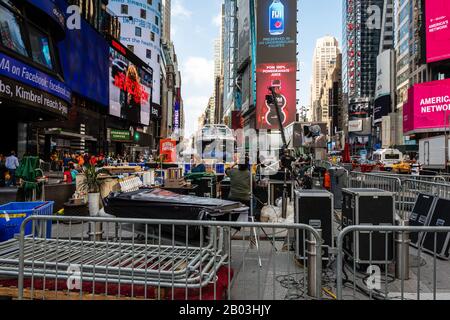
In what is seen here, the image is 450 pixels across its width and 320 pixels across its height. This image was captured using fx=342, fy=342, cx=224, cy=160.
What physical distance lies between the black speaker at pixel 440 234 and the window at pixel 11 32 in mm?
15724

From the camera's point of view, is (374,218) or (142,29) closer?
(374,218)

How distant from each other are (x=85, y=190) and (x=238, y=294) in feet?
23.5

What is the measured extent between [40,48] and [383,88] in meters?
101

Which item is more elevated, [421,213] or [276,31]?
[276,31]

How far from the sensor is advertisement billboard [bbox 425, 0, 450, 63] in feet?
145

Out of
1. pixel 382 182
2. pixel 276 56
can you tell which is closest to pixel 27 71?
pixel 382 182

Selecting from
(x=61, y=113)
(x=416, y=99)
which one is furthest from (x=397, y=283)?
(x=416, y=99)

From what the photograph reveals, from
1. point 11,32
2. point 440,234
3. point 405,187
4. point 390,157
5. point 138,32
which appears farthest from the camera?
point 138,32

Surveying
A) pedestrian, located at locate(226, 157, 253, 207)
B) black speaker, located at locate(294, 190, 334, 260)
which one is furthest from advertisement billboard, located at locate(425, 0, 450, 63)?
black speaker, located at locate(294, 190, 334, 260)

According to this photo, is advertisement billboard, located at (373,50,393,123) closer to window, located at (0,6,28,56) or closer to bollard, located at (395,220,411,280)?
window, located at (0,6,28,56)

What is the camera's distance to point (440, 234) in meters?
6.62

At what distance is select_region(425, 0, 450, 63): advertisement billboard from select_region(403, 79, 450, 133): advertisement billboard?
4556 millimetres

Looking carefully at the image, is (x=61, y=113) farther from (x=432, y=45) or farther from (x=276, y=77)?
(x=276, y=77)

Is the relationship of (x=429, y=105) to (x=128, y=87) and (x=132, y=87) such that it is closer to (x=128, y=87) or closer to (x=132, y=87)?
(x=132, y=87)
